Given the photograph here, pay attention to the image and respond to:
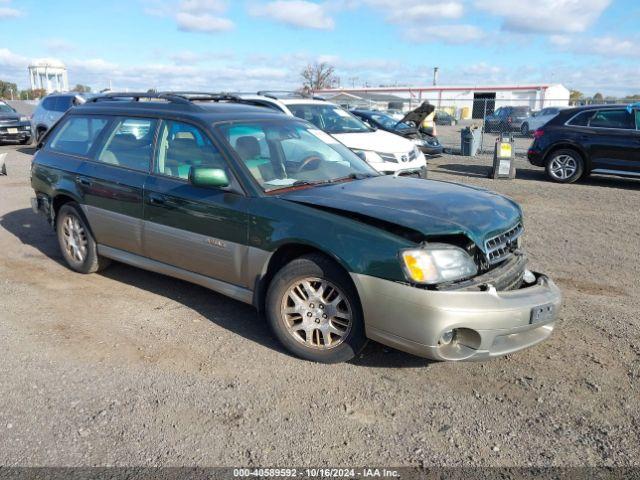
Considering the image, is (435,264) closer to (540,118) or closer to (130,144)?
(130,144)

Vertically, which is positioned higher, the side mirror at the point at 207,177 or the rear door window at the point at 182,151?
the rear door window at the point at 182,151

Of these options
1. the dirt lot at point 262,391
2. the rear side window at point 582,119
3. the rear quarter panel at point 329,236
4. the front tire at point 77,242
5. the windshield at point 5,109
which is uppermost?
the rear side window at point 582,119

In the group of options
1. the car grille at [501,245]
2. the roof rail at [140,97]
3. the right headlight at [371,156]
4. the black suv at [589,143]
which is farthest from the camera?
the black suv at [589,143]

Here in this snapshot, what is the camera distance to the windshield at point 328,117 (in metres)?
10.9

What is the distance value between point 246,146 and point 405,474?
2726 mm

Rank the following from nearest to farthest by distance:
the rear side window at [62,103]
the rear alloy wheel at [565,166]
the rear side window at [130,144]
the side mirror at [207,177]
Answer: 1. the side mirror at [207,177]
2. the rear side window at [130,144]
3. the rear alloy wheel at [565,166]
4. the rear side window at [62,103]

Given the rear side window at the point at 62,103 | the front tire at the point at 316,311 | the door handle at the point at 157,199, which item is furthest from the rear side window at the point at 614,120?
the rear side window at the point at 62,103

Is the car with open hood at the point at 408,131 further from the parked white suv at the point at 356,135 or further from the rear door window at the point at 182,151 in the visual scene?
the rear door window at the point at 182,151

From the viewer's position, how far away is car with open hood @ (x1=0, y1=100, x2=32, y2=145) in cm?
1864

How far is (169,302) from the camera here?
493cm

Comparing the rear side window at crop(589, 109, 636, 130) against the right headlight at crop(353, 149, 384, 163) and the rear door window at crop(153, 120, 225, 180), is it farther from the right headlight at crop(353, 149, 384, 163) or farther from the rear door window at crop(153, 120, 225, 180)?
the rear door window at crop(153, 120, 225, 180)

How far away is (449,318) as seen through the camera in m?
3.25

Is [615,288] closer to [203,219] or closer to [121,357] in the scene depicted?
[203,219]

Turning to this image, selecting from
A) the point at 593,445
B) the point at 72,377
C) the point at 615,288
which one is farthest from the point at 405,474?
the point at 615,288
